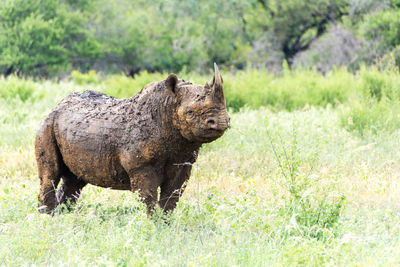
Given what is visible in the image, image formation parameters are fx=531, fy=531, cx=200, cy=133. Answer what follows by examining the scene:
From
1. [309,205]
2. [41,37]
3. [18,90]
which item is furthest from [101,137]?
[41,37]

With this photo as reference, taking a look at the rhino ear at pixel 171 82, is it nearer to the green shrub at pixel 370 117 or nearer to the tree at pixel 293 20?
the green shrub at pixel 370 117

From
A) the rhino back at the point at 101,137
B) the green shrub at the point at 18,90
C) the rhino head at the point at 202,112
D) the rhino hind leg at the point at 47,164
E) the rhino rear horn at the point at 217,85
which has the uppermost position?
the rhino rear horn at the point at 217,85

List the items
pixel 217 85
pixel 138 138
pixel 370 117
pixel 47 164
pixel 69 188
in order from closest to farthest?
pixel 217 85 → pixel 138 138 → pixel 47 164 → pixel 69 188 → pixel 370 117

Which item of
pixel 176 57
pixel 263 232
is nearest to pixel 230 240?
pixel 263 232

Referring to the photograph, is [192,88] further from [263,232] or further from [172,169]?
[263,232]

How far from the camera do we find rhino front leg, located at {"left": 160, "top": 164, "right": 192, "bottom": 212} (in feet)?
15.5

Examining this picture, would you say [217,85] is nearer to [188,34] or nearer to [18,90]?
[18,90]

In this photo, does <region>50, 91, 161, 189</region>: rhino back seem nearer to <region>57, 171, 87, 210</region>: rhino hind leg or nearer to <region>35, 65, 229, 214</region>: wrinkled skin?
<region>35, 65, 229, 214</region>: wrinkled skin

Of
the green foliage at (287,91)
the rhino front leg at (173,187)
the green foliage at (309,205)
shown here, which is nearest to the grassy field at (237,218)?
the green foliage at (309,205)

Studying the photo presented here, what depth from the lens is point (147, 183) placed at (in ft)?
14.8

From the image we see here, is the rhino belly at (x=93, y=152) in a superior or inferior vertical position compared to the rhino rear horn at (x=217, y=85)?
inferior

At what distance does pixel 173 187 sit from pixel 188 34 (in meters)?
33.8

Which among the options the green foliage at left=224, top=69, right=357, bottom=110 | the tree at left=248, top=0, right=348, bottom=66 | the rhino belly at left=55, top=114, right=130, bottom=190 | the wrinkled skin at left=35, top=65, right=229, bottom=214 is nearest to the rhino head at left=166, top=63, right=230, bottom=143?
the wrinkled skin at left=35, top=65, right=229, bottom=214

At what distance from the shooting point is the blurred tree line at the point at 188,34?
29.6m
